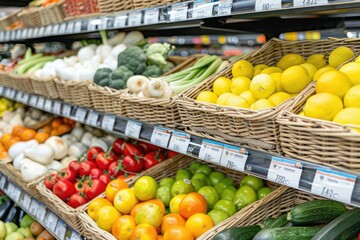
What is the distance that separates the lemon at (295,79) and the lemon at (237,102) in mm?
136

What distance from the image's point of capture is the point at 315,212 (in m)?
1.27

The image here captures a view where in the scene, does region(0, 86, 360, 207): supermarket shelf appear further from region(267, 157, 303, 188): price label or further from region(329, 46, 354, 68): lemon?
region(329, 46, 354, 68): lemon

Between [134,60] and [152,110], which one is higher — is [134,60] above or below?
above

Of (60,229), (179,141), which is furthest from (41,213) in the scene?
(179,141)

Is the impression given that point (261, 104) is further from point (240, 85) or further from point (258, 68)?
point (258, 68)

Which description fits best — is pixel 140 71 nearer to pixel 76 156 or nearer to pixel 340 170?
pixel 76 156

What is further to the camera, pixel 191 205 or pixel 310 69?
pixel 191 205

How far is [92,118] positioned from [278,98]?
3.73 ft

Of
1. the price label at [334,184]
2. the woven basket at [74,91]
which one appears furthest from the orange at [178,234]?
the woven basket at [74,91]

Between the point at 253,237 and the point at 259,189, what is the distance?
317 mm

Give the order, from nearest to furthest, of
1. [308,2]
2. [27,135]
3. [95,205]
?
[308,2] < [95,205] < [27,135]

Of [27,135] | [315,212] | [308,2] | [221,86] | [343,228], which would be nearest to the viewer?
[308,2]

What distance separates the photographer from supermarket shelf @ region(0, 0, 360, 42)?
45.3 inches

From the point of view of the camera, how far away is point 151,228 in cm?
143
